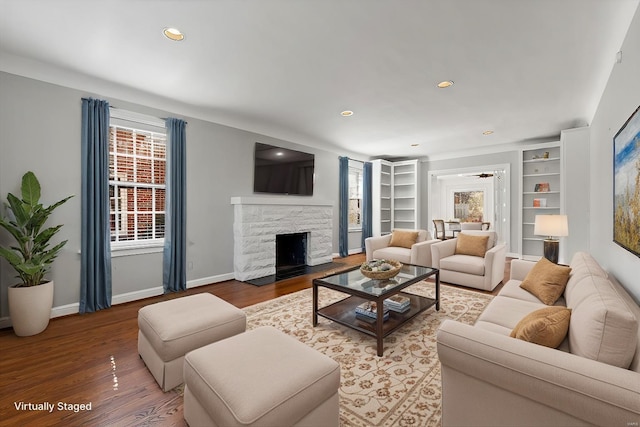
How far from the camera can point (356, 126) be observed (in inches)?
195

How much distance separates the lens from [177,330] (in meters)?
1.83

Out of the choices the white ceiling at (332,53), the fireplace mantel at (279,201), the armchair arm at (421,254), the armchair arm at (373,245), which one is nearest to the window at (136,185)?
the white ceiling at (332,53)

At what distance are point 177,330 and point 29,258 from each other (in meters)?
2.12

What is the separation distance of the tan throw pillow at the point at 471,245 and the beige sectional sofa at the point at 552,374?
2838 millimetres

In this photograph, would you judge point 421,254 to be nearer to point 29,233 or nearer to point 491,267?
point 491,267

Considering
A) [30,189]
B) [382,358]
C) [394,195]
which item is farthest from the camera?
[394,195]

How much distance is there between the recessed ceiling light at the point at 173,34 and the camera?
91.0 inches

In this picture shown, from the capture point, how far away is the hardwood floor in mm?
1627

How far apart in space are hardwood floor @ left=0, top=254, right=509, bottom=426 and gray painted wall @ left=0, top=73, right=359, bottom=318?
0.63 meters

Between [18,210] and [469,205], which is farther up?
[469,205]

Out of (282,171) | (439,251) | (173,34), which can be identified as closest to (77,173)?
(173,34)

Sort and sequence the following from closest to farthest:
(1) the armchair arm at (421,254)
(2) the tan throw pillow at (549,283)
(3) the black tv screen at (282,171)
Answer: (2) the tan throw pillow at (549,283)
(1) the armchair arm at (421,254)
(3) the black tv screen at (282,171)

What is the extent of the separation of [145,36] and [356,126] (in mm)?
3351

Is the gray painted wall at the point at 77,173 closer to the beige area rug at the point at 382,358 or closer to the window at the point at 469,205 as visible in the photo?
the beige area rug at the point at 382,358
